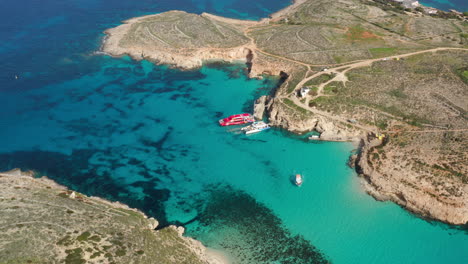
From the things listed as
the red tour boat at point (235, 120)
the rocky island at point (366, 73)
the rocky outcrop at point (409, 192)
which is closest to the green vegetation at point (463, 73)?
the rocky island at point (366, 73)

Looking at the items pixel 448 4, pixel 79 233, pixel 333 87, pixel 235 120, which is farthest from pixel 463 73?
pixel 448 4

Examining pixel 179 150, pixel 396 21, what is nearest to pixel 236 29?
pixel 396 21

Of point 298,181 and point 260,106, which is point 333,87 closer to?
point 260,106

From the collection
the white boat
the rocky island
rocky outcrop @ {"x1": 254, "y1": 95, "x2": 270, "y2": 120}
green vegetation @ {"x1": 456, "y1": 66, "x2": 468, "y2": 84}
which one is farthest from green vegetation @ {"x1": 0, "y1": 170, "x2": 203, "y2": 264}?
green vegetation @ {"x1": 456, "y1": 66, "x2": 468, "y2": 84}

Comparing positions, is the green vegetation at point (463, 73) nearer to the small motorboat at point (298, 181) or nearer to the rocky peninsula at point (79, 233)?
the small motorboat at point (298, 181)

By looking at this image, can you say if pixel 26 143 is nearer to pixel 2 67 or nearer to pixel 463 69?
pixel 2 67

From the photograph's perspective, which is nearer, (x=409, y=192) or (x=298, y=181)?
(x=409, y=192)

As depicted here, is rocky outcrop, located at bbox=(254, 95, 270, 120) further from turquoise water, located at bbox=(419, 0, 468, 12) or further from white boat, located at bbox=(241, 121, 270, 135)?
turquoise water, located at bbox=(419, 0, 468, 12)
